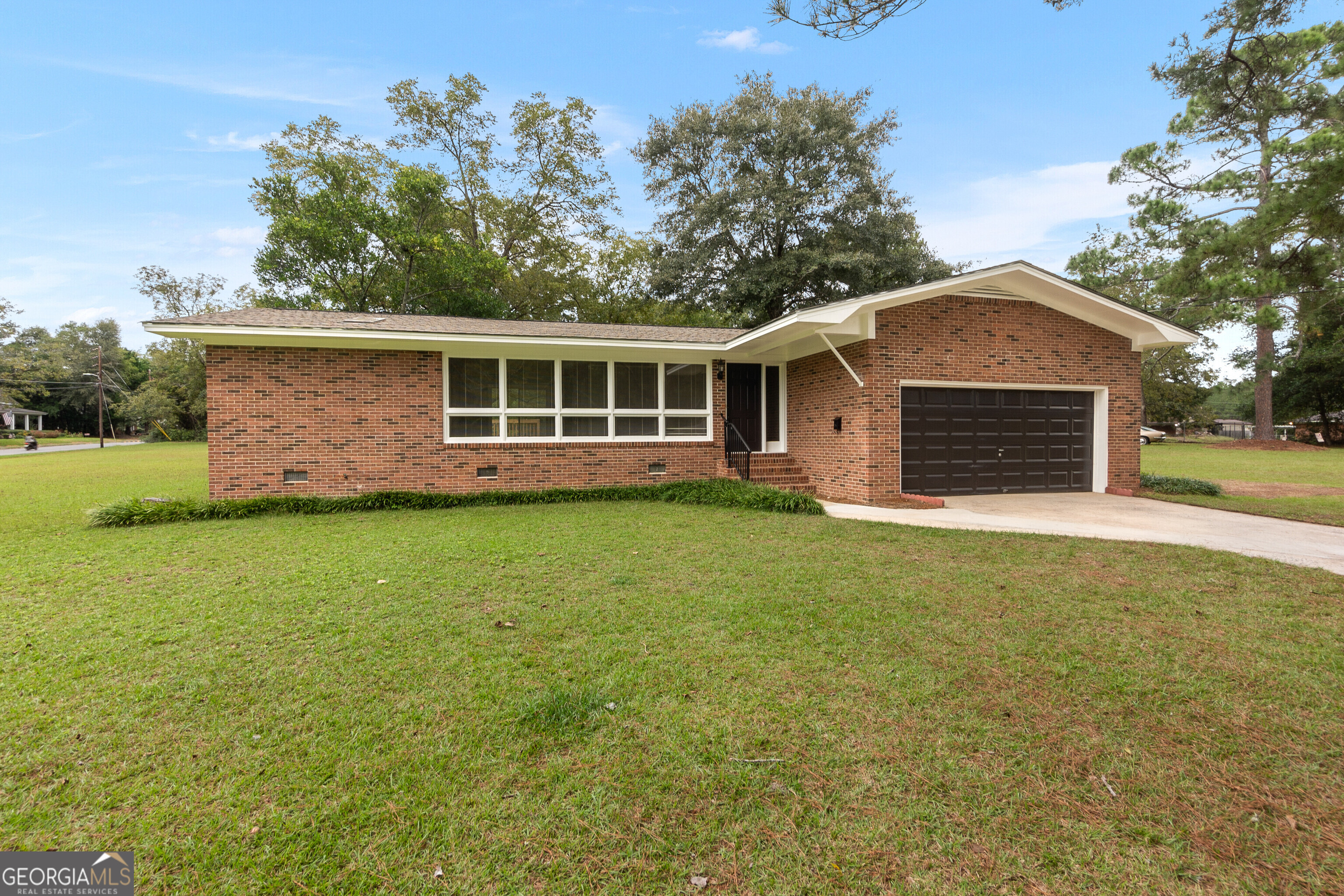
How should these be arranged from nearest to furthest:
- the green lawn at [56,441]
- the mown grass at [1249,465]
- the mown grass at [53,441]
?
the mown grass at [1249,465], the mown grass at [53,441], the green lawn at [56,441]

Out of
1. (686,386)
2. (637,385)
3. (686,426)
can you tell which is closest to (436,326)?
(637,385)

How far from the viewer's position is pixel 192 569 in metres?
5.46

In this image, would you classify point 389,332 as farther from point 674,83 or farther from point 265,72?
point 674,83

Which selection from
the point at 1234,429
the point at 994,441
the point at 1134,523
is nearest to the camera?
the point at 1134,523

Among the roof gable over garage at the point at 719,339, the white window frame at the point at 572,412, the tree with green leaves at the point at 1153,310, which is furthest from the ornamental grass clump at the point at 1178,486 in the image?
the white window frame at the point at 572,412

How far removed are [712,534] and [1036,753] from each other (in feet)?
15.6

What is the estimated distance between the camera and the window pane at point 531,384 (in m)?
10.7

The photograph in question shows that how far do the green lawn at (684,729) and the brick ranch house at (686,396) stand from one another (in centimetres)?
466

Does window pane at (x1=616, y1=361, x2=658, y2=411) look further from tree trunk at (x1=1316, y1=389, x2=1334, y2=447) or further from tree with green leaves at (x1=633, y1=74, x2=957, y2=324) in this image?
tree trunk at (x1=1316, y1=389, x2=1334, y2=447)

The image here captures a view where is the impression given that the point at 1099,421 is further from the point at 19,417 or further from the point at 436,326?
the point at 19,417

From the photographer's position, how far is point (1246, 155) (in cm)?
786

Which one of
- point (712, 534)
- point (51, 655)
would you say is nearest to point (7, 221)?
point (51, 655)

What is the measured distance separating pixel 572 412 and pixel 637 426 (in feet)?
4.42

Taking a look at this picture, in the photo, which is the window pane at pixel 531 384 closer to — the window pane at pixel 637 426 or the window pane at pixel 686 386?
the window pane at pixel 637 426
